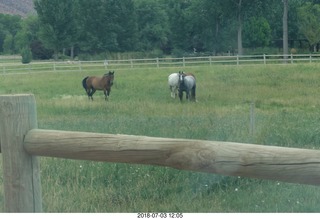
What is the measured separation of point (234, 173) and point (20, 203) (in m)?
0.66

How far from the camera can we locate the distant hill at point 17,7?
372 cm

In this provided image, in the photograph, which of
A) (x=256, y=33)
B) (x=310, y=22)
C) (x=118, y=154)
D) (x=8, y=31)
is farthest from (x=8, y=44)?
(x=118, y=154)

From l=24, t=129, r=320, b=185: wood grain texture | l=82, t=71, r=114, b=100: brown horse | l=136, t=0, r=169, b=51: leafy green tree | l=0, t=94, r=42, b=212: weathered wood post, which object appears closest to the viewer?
l=24, t=129, r=320, b=185: wood grain texture

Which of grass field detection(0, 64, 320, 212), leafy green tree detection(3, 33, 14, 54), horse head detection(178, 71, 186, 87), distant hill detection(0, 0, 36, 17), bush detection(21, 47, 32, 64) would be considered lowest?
grass field detection(0, 64, 320, 212)

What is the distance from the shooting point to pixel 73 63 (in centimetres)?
363

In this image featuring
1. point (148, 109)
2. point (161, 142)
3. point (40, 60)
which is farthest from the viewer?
point (148, 109)

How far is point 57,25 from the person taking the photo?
3.43m

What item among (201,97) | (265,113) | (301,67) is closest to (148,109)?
(201,97)

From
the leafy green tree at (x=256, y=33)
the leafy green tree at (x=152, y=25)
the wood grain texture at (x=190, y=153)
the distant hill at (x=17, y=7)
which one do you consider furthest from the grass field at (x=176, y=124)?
the wood grain texture at (x=190, y=153)

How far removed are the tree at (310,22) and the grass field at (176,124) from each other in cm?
21

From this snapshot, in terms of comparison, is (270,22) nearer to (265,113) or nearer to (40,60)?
(265,113)

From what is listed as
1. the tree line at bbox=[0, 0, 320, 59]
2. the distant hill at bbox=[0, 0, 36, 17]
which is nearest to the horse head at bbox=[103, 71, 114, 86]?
the tree line at bbox=[0, 0, 320, 59]

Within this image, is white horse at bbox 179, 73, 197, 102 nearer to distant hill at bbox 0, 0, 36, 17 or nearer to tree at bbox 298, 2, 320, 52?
tree at bbox 298, 2, 320, 52

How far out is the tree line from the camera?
11.3 ft
